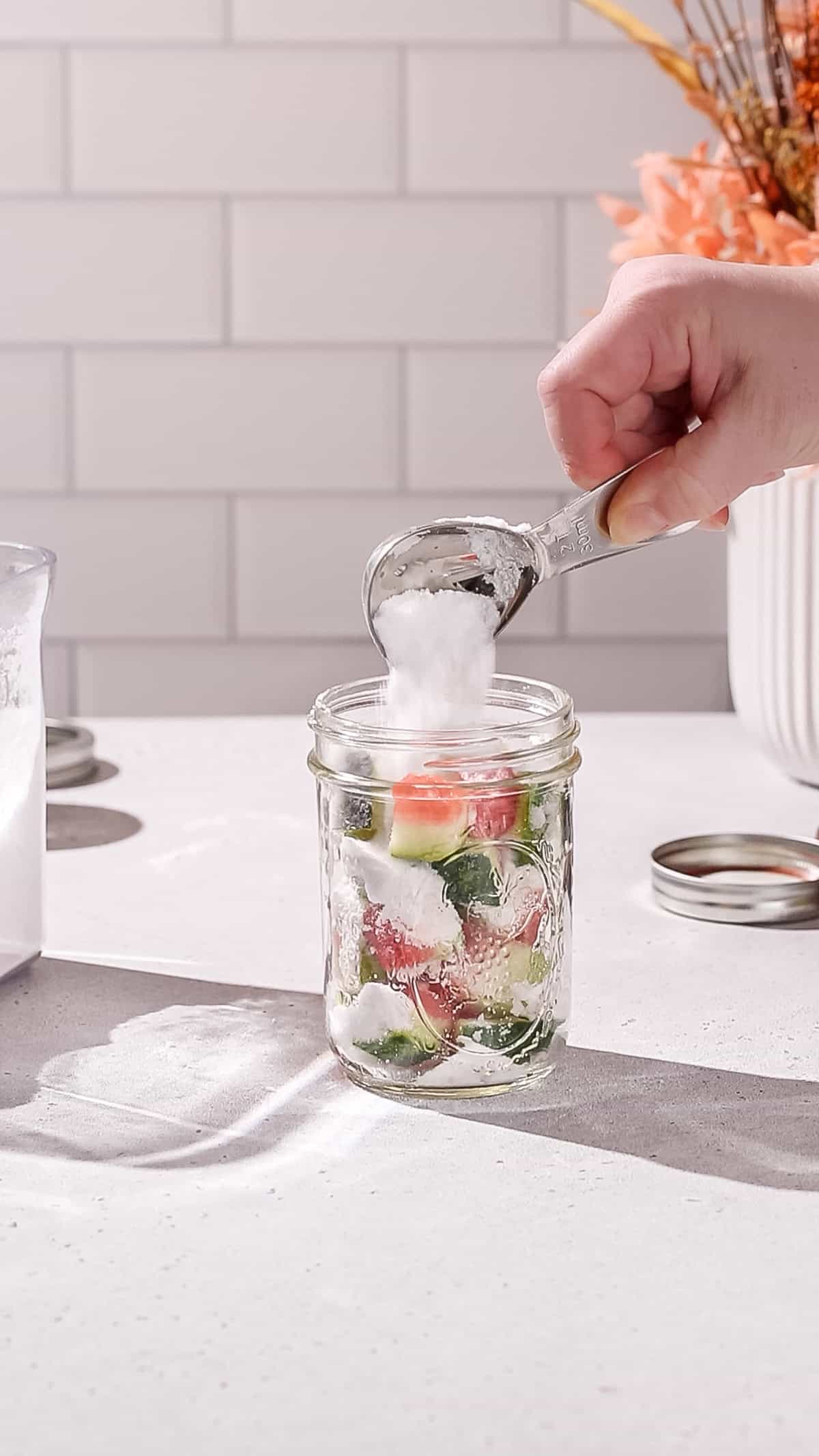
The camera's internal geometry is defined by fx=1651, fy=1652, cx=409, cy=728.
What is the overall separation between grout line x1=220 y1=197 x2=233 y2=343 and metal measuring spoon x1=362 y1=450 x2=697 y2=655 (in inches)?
38.6

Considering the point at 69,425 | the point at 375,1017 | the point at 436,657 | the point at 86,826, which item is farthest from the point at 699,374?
the point at 69,425

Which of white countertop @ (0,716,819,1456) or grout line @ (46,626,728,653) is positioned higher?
grout line @ (46,626,728,653)

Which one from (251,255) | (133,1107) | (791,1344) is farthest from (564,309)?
(791,1344)

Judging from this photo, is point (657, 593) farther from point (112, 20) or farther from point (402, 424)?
point (112, 20)

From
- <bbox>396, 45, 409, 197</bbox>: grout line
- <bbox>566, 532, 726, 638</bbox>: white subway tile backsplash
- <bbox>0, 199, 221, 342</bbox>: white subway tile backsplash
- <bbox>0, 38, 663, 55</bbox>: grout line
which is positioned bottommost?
<bbox>566, 532, 726, 638</bbox>: white subway tile backsplash

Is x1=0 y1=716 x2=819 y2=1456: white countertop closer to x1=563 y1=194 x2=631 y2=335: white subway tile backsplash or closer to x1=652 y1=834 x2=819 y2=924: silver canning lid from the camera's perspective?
x1=652 y1=834 x2=819 y2=924: silver canning lid

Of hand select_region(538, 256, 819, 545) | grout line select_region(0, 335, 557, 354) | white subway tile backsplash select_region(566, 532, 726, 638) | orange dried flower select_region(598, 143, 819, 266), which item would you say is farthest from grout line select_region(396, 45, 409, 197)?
hand select_region(538, 256, 819, 545)

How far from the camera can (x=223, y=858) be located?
87 cm

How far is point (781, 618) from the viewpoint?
947 mm

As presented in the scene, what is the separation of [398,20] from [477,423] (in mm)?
372

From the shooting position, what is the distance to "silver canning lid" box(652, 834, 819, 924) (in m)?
0.76

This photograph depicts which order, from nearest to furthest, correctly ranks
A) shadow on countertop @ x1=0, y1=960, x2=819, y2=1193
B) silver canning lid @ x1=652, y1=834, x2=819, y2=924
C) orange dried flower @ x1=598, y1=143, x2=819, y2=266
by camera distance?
shadow on countertop @ x1=0, y1=960, x2=819, y2=1193 → silver canning lid @ x1=652, y1=834, x2=819, y2=924 → orange dried flower @ x1=598, y1=143, x2=819, y2=266

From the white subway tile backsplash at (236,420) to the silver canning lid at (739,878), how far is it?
2.73ft

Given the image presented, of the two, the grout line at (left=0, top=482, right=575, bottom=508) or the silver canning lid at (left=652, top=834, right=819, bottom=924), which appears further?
the grout line at (left=0, top=482, right=575, bottom=508)
